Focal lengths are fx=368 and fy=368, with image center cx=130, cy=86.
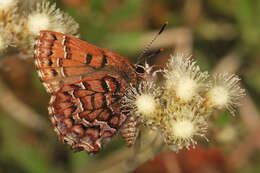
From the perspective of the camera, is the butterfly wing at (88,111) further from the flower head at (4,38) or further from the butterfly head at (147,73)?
the flower head at (4,38)

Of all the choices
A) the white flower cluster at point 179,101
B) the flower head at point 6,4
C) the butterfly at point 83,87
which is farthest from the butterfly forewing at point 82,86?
the flower head at point 6,4

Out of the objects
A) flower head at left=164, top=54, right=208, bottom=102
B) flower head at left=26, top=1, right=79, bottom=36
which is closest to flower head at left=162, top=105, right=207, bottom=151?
flower head at left=164, top=54, right=208, bottom=102

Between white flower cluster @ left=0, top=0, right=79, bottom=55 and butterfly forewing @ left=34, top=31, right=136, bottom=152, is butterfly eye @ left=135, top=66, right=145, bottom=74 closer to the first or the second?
butterfly forewing @ left=34, top=31, right=136, bottom=152

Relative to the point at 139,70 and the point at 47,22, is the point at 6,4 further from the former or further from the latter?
the point at 139,70

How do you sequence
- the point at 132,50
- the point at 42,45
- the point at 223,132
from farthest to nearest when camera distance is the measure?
the point at 132,50
the point at 223,132
the point at 42,45

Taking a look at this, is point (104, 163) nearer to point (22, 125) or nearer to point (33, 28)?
point (22, 125)

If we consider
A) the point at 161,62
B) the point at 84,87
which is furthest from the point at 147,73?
the point at 161,62

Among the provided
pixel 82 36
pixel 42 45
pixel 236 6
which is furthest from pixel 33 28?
pixel 236 6
